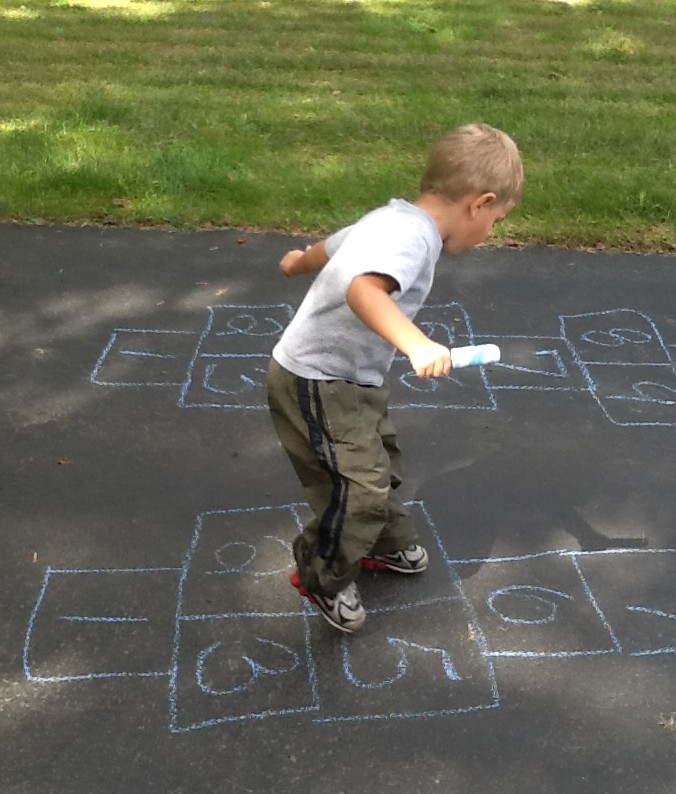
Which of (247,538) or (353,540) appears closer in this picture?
(353,540)

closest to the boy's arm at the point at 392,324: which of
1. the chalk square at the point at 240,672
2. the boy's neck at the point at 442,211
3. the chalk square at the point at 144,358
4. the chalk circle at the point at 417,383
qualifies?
the boy's neck at the point at 442,211

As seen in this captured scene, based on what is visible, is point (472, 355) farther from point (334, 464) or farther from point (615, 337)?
point (615, 337)

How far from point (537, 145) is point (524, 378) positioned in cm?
316

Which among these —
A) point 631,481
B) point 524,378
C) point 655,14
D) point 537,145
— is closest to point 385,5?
point 655,14

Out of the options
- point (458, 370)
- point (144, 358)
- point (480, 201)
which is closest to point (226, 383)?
point (144, 358)

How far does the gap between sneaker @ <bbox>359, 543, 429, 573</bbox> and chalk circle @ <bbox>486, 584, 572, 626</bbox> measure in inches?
9.6

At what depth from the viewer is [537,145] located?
22.4ft

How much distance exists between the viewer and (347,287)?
2.35 meters

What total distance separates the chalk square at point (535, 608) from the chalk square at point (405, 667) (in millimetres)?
87

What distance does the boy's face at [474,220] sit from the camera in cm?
246

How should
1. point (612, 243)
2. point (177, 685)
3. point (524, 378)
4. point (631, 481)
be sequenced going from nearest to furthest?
point (177, 685) → point (631, 481) → point (524, 378) → point (612, 243)

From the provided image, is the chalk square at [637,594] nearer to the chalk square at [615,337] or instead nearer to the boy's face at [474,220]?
the boy's face at [474,220]

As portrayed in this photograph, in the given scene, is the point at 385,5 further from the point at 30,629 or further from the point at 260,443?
the point at 30,629

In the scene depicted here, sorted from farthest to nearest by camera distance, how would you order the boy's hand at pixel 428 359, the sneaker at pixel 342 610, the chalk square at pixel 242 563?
the chalk square at pixel 242 563, the sneaker at pixel 342 610, the boy's hand at pixel 428 359
